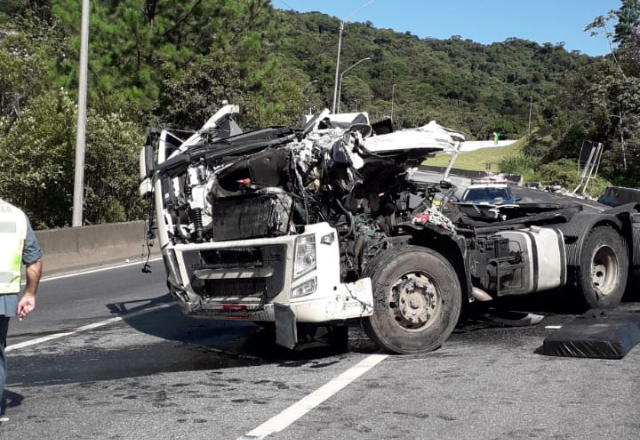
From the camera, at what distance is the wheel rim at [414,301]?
711 cm

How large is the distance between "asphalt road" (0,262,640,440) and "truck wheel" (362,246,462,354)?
17cm

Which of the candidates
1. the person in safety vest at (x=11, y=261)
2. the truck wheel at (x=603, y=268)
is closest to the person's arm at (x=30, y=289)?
the person in safety vest at (x=11, y=261)

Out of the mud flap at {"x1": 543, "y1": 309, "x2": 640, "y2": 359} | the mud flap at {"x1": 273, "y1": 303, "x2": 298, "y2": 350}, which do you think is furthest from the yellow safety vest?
the mud flap at {"x1": 543, "y1": 309, "x2": 640, "y2": 359}

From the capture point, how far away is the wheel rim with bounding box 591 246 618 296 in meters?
9.24

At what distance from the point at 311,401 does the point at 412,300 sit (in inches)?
68.2

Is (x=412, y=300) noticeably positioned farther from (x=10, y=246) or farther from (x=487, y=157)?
(x=487, y=157)

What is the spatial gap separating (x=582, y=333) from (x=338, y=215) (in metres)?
2.39

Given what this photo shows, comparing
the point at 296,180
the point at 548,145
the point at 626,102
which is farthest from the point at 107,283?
the point at 548,145

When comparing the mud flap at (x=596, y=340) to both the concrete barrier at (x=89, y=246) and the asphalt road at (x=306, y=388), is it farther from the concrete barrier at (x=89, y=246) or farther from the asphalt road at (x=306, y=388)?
the concrete barrier at (x=89, y=246)

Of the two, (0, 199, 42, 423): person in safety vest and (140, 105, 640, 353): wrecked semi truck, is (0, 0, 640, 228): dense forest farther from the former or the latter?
(0, 199, 42, 423): person in safety vest

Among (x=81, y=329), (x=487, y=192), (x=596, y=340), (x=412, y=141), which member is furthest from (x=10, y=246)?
(x=487, y=192)

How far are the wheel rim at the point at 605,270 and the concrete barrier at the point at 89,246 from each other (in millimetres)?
8395

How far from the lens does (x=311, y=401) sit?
5.80 m

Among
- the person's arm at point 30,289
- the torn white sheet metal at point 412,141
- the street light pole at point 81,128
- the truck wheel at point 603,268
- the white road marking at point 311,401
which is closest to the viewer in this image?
the white road marking at point 311,401
